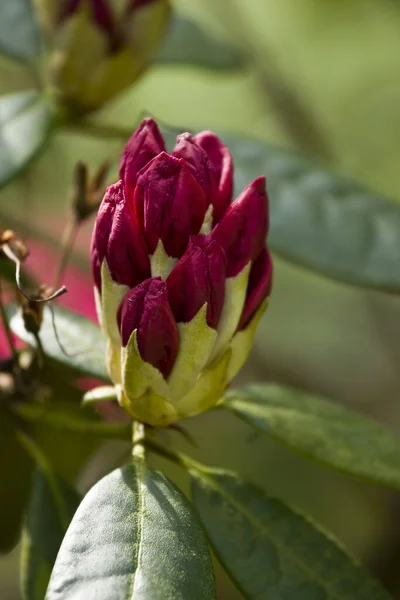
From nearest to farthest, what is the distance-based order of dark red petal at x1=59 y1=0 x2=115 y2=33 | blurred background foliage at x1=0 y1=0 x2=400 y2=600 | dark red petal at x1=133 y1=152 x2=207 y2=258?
dark red petal at x1=133 y1=152 x2=207 y2=258, dark red petal at x1=59 y1=0 x2=115 y2=33, blurred background foliage at x1=0 y1=0 x2=400 y2=600

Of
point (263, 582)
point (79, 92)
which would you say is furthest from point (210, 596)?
point (79, 92)

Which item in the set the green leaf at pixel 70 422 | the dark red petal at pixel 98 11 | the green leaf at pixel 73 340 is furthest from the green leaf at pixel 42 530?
the dark red petal at pixel 98 11

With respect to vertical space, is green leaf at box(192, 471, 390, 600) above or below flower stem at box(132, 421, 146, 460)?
below

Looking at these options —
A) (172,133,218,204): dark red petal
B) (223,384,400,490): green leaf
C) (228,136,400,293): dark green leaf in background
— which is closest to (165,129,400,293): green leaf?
(228,136,400,293): dark green leaf in background

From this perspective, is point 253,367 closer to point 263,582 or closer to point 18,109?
point 18,109

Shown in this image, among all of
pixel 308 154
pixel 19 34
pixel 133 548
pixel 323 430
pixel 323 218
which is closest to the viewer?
pixel 133 548

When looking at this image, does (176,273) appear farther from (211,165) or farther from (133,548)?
(133,548)

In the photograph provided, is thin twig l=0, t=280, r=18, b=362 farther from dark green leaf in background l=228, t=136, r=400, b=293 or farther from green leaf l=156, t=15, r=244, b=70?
green leaf l=156, t=15, r=244, b=70

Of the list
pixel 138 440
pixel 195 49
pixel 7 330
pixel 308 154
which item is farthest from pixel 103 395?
pixel 308 154
